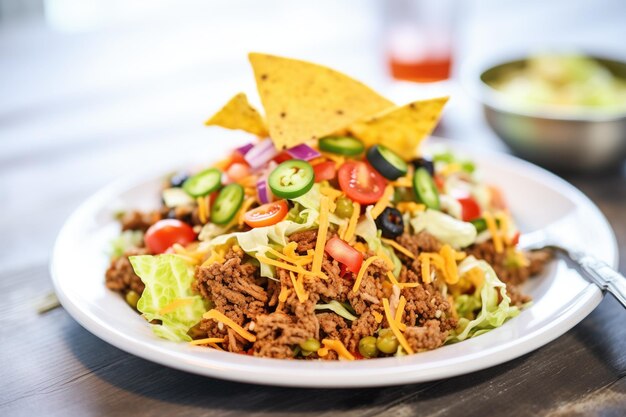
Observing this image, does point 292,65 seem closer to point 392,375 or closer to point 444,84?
point 392,375

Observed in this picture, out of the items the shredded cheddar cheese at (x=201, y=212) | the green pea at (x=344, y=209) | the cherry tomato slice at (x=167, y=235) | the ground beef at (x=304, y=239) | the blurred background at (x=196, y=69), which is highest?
the green pea at (x=344, y=209)

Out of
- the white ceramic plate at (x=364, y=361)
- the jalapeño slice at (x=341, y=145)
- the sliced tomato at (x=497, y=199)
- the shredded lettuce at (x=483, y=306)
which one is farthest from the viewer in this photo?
the sliced tomato at (x=497, y=199)

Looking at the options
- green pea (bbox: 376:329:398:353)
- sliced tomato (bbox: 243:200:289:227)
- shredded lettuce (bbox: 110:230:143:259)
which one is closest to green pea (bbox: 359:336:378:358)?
green pea (bbox: 376:329:398:353)

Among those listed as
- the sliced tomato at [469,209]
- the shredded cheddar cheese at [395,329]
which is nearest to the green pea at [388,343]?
the shredded cheddar cheese at [395,329]

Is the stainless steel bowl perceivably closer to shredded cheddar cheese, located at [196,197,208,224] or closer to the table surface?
the table surface

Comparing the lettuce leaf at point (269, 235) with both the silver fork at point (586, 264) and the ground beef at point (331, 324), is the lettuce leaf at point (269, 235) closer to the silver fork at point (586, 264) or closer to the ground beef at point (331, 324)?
the ground beef at point (331, 324)

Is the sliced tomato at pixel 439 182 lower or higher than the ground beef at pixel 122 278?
higher

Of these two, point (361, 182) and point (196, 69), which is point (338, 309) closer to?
point (361, 182)

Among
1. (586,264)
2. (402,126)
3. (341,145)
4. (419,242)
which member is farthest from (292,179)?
(586,264)
